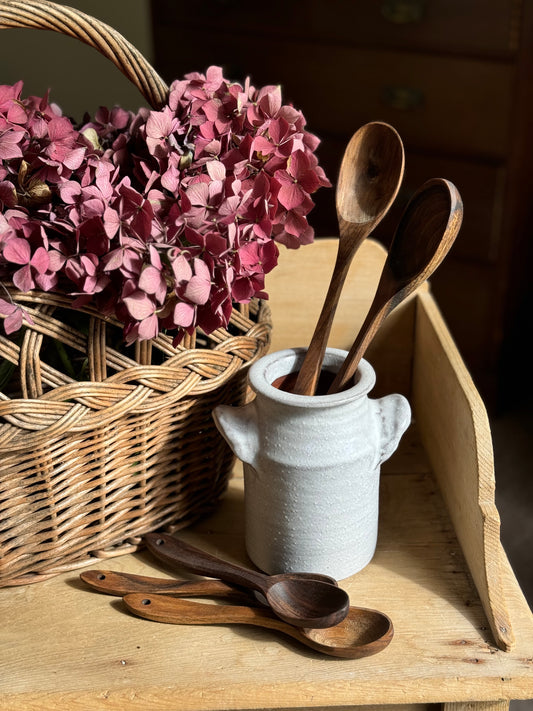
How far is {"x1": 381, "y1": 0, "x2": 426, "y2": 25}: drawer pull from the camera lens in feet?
5.36

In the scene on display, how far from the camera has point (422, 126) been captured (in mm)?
1715

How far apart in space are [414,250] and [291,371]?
13cm

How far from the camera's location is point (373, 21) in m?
1.71

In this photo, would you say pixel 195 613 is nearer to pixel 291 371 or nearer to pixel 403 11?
pixel 291 371

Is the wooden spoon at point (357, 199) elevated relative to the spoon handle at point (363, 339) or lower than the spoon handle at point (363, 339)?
elevated

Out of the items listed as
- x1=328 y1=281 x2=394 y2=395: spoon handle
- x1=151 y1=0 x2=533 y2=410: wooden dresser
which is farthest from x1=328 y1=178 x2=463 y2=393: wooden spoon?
x1=151 y1=0 x2=533 y2=410: wooden dresser

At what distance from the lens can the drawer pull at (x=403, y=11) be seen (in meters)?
1.63

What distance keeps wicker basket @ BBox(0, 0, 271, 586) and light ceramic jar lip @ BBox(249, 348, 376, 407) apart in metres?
0.03

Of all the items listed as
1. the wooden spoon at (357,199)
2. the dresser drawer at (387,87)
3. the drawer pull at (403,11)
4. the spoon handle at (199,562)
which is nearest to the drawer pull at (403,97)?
the dresser drawer at (387,87)

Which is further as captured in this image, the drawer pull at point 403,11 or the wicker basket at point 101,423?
the drawer pull at point 403,11

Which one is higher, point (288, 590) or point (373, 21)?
point (373, 21)

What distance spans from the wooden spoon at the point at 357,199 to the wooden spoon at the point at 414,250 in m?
0.02

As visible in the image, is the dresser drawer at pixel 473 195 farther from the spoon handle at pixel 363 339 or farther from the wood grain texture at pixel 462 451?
the spoon handle at pixel 363 339

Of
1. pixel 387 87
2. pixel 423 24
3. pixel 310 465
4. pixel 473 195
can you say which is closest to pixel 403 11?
pixel 423 24
